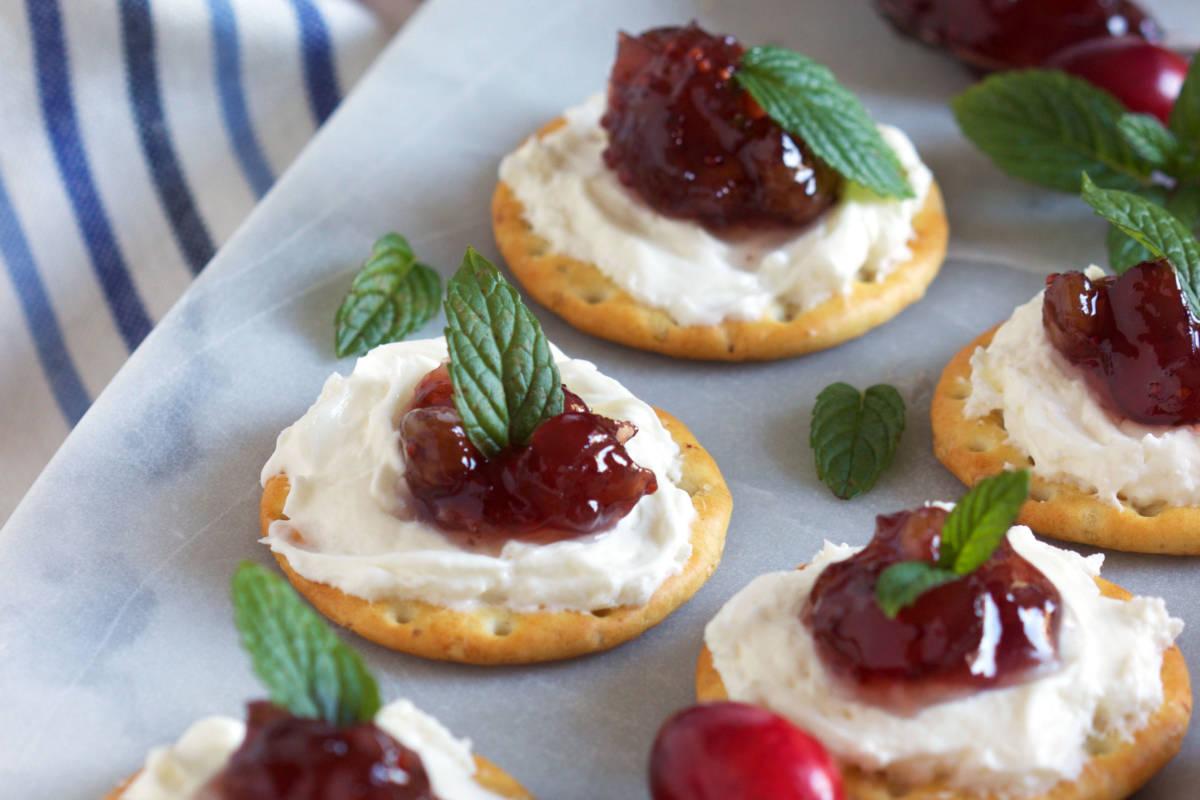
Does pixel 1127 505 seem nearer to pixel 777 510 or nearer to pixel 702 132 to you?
pixel 777 510

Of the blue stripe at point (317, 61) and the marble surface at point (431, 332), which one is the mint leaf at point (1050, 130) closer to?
the marble surface at point (431, 332)

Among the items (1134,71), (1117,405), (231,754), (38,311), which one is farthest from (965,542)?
(38,311)

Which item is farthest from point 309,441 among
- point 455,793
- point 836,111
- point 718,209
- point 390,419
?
point 836,111

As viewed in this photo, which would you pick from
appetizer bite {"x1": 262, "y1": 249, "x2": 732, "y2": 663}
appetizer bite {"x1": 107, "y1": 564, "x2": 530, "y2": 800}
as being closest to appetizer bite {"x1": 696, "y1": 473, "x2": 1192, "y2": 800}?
appetizer bite {"x1": 262, "y1": 249, "x2": 732, "y2": 663}

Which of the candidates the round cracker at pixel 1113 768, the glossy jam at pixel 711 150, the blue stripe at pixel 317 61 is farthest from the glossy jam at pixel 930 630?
the blue stripe at pixel 317 61

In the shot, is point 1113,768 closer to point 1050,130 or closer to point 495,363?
point 495,363
